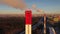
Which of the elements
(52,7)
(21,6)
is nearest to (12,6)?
(21,6)

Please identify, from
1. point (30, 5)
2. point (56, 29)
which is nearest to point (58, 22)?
point (56, 29)

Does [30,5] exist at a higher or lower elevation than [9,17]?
higher

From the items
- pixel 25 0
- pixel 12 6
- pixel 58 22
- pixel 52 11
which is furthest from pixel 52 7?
pixel 12 6

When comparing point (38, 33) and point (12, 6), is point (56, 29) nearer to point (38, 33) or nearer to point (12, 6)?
point (38, 33)

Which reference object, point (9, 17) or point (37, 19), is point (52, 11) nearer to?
point (37, 19)

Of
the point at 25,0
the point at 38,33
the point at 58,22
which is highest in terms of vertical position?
the point at 25,0

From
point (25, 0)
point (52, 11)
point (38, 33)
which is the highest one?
point (25, 0)

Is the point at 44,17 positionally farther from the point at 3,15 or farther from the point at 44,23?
the point at 3,15

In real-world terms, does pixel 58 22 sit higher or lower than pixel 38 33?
higher
